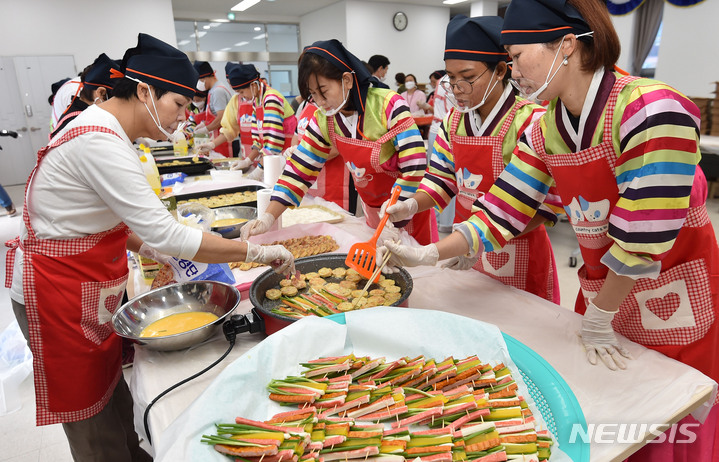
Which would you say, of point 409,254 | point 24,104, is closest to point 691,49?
Result: point 409,254

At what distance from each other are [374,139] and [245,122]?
3.96 metres

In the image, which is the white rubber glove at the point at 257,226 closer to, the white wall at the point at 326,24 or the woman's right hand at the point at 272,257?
the woman's right hand at the point at 272,257

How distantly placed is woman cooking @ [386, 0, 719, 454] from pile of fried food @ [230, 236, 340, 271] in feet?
3.88

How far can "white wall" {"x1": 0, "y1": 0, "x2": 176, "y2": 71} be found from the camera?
30.9 feet

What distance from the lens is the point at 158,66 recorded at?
155cm

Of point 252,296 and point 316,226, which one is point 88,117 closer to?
point 252,296

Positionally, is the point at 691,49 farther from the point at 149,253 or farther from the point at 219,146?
the point at 149,253

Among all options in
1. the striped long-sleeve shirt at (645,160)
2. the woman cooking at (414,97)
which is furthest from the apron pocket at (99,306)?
the woman cooking at (414,97)

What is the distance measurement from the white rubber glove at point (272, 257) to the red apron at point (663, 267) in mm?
1017

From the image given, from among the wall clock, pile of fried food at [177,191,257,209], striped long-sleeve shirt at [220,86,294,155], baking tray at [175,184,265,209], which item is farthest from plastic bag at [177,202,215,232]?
the wall clock

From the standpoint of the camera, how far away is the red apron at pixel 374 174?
8.25 feet

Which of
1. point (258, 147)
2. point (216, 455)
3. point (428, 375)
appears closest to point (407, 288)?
point (428, 375)

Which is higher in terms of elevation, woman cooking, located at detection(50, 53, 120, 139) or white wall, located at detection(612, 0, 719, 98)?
white wall, located at detection(612, 0, 719, 98)

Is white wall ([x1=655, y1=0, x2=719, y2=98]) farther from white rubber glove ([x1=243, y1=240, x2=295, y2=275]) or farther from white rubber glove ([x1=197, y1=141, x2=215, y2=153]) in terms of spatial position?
white rubber glove ([x1=243, y1=240, x2=295, y2=275])
